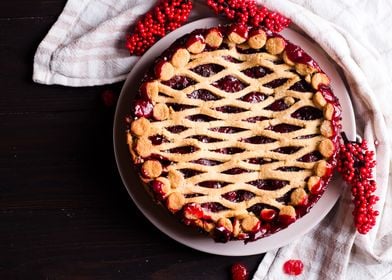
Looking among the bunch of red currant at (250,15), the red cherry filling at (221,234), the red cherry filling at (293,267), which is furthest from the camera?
the red cherry filling at (293,267)

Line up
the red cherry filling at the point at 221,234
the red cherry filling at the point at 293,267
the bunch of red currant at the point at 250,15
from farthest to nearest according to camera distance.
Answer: the red cherry filling at the point at 293,267 → the bunch of red currant at the point at 250,15 → the red cherry filling at the point at 221,234

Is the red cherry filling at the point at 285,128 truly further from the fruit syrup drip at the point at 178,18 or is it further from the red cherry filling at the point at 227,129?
the fruit syrup drip at the point at 178,18

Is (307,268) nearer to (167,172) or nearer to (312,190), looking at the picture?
(312,190)

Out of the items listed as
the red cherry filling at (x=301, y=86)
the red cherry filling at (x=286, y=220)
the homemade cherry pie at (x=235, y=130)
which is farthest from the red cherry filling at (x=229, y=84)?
the red cherry filling at (x=286, y=220)

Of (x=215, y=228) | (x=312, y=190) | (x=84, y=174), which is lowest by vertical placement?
(x=84, y=174)

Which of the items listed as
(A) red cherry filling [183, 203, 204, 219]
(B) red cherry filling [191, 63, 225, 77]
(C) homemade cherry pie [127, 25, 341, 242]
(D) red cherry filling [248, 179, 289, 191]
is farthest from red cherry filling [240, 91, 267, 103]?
(A) red cherry filling [183, 203, 204, 219]

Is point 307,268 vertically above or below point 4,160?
above

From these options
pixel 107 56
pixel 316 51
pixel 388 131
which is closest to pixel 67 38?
pixel 107 56
